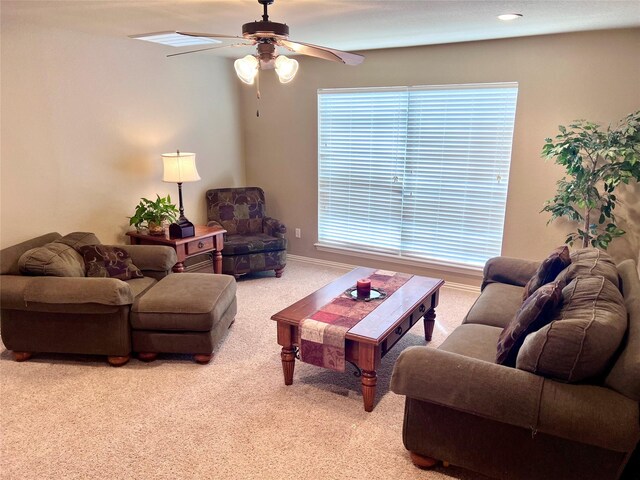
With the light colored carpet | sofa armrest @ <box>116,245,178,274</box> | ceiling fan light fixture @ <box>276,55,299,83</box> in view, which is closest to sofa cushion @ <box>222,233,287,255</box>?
sofa armrest @ <box>116,245,178,274</box>

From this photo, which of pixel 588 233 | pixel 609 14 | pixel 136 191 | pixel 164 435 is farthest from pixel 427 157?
pixel 164 435

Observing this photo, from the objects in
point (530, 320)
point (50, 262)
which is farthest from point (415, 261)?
point (50, 262)

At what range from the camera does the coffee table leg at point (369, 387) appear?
2.71 metres

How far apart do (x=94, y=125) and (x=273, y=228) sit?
2.07 m

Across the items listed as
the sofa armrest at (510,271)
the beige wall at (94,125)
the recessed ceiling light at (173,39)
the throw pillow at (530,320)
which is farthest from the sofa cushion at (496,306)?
the beige wall at (94,125)

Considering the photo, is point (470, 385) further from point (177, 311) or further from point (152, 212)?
point (152, 212)

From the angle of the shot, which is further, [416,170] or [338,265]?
[338,265]

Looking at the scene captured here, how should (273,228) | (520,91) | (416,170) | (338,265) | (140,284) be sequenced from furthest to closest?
(338,265)
(273,228)
(416,170)
(520,91)
(140,284)

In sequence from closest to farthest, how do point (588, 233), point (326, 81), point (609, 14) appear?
point (609, 14)
point (588, 233)
point (326, 81)

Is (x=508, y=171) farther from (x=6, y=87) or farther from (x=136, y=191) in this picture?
(x=6, y=87)

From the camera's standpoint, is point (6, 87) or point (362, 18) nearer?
point (362, 18)

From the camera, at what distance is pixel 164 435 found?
2.55 m

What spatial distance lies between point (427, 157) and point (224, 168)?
2437 millimetres

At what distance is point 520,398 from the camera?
75.8 inches
